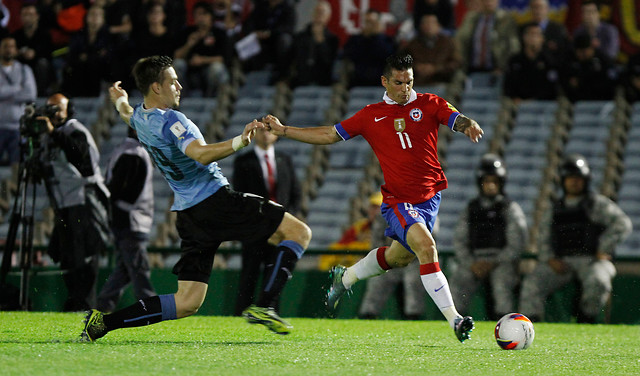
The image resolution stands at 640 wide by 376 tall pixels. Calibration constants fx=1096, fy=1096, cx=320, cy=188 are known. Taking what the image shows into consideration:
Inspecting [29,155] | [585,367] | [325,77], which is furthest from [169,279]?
A: [585,367]

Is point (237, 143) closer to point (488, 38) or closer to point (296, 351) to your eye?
point (296, 351)

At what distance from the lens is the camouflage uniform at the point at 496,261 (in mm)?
11352

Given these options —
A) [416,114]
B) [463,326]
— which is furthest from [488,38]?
[463,326]

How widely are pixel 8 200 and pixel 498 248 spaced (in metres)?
7.37

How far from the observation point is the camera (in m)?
10.5

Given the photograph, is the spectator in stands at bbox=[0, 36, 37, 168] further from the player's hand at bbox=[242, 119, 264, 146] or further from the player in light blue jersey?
the player's hand at bbox=[242, 119, 264, 146]

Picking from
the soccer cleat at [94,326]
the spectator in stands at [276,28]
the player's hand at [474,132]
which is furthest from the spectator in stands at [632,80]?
the soccer cleat at [94,326]

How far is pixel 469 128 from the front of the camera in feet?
25.1

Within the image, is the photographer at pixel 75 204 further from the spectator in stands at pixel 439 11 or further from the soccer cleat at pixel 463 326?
the spectator in stands at pixel 439 11

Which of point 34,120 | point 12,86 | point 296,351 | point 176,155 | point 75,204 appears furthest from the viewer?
point 12,86

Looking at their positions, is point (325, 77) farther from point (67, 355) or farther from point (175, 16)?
point (67, 355)

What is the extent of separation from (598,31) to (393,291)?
538 cm

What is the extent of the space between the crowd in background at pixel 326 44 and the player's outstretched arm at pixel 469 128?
7016mm

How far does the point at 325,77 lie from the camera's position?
16.2m
